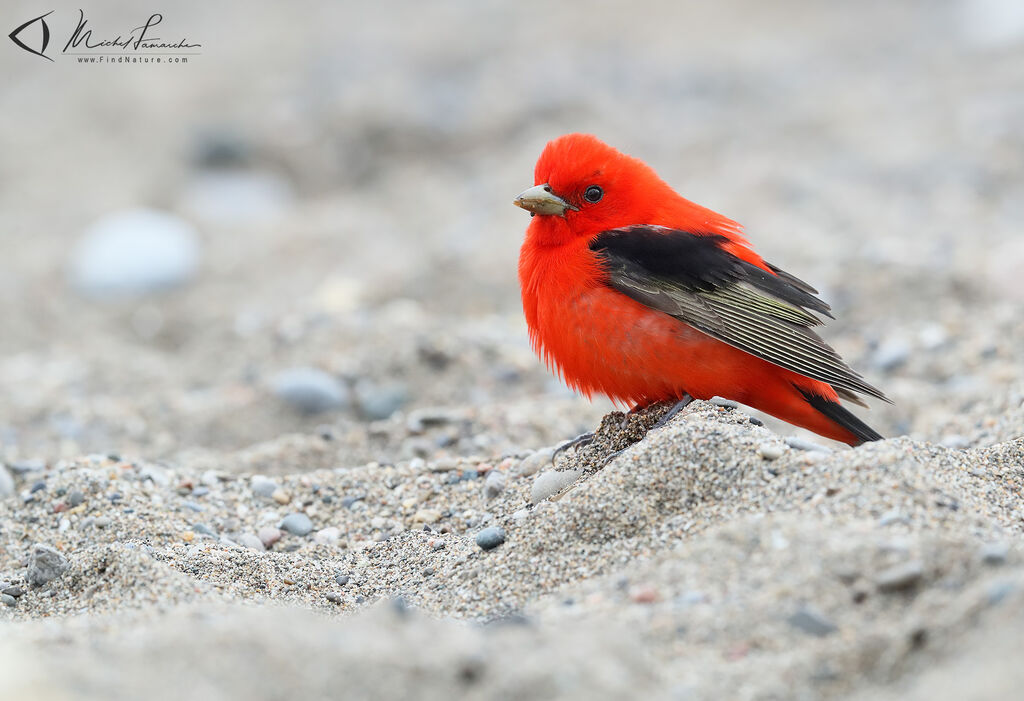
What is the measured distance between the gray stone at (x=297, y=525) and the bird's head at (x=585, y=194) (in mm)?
1323

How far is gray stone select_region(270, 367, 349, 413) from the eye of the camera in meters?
5.81

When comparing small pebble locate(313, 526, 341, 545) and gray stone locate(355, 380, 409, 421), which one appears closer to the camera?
Answer: small pebble locate(313, 526, 341, 545)

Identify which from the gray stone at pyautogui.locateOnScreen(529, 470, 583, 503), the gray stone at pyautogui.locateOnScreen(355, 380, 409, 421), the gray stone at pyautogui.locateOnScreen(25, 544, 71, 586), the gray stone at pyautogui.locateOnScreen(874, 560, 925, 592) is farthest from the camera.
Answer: the gray stone at pyautogui.locateOnScreen(355, 380, 409, 421)

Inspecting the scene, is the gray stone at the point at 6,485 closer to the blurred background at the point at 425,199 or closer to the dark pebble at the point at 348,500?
the blurred background at the point at 425,199

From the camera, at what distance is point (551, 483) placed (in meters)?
3.75

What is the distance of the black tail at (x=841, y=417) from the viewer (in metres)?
4.16

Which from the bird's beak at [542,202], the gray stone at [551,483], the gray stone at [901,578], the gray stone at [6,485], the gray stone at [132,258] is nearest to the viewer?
the gray stone at [901,578]

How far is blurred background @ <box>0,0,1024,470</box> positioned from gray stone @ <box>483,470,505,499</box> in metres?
0.81

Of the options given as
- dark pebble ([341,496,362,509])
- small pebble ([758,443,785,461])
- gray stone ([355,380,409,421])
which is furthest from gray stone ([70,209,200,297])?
small pebble ([758,443,785,461])

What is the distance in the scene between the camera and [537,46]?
1203cm

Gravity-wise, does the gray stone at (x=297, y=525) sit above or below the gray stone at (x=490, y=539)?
below

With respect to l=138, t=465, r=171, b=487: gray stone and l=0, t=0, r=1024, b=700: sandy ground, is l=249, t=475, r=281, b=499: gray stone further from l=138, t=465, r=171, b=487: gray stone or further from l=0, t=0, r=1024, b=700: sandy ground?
l=138, t=465, r=171, b=487: gray stone
